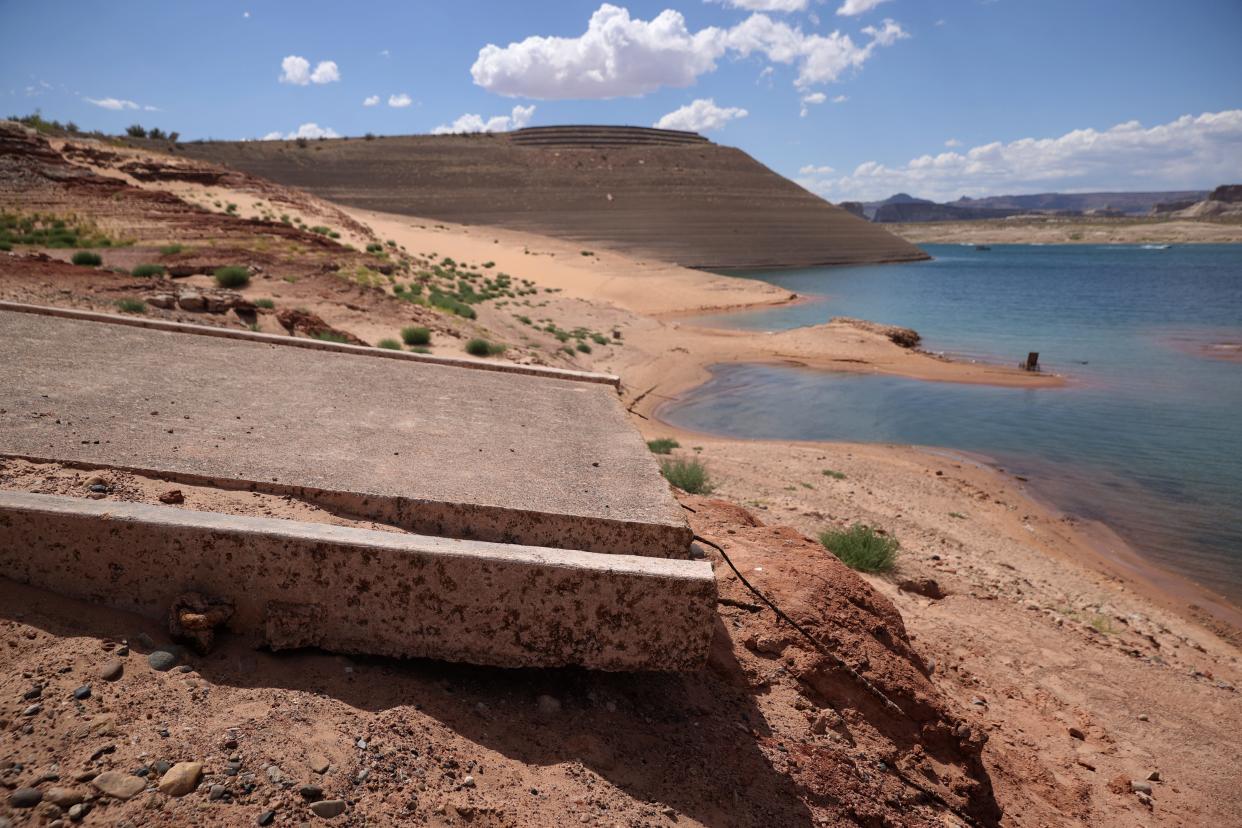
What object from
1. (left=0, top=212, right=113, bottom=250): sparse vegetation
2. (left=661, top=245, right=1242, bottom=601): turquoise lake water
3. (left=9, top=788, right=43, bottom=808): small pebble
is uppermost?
(left=0, top=212, right=113, bottom=250): sparse vegetation

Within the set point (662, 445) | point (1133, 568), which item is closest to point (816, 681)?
point (1133, 568)

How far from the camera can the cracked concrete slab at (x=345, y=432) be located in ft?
11.2

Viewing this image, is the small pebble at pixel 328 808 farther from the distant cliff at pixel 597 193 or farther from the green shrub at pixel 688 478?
the distant cliff at pixel 597 193

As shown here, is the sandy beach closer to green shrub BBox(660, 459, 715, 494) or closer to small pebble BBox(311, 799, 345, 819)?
small pebble BBox(311, 799, 345, 819)

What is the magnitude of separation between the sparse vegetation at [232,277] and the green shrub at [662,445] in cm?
871

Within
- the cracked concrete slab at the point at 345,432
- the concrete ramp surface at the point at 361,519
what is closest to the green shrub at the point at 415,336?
the cracked concrete slab at the point at 345,432

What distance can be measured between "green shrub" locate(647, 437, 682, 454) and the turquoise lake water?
3369 mm

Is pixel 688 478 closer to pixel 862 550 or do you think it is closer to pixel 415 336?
pixel 862 550

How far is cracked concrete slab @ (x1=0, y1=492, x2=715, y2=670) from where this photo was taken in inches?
108

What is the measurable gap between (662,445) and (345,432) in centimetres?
860

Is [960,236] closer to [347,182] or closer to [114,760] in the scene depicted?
[347,182]

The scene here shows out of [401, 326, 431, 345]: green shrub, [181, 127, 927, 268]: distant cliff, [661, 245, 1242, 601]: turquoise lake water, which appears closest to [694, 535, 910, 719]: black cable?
[661, 245, 1242, 601]: turquoise lake water

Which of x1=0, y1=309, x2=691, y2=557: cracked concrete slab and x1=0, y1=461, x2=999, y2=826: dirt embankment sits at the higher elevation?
x1=0, y1=309, x2=691, y2=557: cracked concrete slab

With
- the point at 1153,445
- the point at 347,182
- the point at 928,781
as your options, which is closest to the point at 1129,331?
the point at 1153,445
